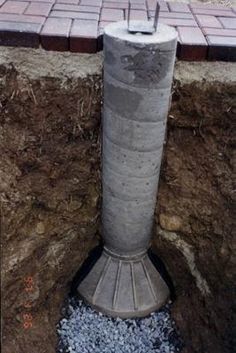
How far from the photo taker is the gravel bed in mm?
3033

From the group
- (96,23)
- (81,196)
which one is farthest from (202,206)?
(96,23)

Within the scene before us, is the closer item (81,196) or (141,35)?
(141,35)

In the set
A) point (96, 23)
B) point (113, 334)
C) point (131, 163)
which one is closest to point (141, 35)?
point (96, 23)

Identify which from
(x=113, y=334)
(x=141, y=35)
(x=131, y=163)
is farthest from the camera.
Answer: (x=113, y=334)

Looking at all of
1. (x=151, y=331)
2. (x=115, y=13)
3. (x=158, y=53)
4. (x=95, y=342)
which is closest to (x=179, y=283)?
(x=151, y=331)

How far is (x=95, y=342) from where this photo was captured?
3055 mm

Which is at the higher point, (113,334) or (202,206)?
(202,206)

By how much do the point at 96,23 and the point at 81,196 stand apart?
1153 mm

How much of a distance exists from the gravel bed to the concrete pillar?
0.10m

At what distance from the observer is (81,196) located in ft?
9.78

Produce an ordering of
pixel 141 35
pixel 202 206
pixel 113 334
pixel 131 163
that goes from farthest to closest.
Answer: pixel 113 334 → pixel 202 206 → pixel 131 163 → pixel 141 35

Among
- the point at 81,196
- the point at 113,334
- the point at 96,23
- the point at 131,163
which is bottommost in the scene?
the point at 113,334

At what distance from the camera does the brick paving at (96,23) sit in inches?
96.8

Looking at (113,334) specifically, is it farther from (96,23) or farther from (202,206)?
(96,23)
